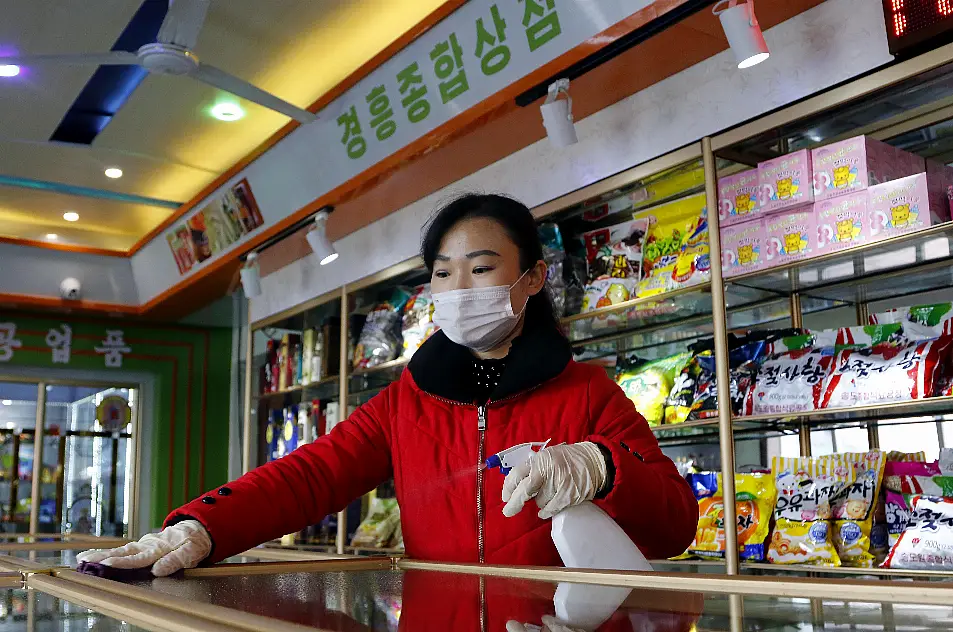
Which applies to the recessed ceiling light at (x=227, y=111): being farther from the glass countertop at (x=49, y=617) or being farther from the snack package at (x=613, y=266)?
the glass countertop at (x=49, y=617)

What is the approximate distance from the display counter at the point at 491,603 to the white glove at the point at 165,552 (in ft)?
0.47

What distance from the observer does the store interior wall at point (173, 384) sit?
301 inches

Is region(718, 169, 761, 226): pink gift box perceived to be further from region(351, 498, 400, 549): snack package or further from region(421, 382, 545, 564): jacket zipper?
region(351, 498, 400, 549): snack package

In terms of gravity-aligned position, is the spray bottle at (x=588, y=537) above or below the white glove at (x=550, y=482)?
below

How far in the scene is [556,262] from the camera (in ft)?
10.8

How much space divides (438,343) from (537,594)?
1023 mm

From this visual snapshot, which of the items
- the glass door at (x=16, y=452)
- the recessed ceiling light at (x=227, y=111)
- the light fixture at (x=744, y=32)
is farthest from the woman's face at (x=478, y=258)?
the glass door at (x=16, y=452)

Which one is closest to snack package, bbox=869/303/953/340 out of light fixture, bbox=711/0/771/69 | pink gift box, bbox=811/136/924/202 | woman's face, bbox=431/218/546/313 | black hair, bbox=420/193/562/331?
pink gift box, bbox=811/136/924/202

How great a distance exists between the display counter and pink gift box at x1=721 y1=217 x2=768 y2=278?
5.98ft

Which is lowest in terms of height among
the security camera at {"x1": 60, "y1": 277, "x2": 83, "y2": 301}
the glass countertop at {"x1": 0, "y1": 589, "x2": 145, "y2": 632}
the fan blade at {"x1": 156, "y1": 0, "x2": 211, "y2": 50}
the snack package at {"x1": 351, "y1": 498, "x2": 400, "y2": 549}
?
the snack package at {"x1": 351, "y1": 498, "x2": 400, "y2": 549}

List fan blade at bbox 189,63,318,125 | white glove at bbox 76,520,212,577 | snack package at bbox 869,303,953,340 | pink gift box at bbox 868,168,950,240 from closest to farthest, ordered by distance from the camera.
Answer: white glove at bbox 76,520,212,577, pink gift box at bbox 868,168,950,240, snack package at bbox 869,303,953,340, fan blade at bbox 189,63,318,125

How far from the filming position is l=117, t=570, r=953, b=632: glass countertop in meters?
0.64

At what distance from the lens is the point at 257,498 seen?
4.91 feet

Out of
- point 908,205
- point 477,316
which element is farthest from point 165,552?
point 908,205
